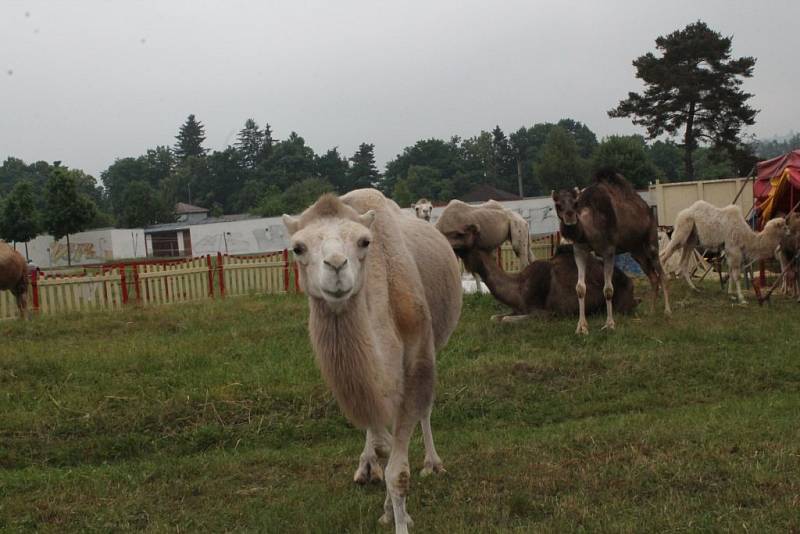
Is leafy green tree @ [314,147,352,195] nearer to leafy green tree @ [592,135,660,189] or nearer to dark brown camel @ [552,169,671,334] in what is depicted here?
leafy green tree @ [592,135,660,189]

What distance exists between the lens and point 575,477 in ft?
20.0

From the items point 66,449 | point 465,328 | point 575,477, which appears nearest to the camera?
point 575,477

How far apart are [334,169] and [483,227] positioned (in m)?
72.2

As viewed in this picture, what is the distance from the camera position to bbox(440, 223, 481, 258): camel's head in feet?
46.3

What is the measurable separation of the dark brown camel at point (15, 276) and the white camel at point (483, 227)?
8501mm

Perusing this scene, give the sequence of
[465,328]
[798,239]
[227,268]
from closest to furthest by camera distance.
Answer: [465,328], [798,239], [227,268]

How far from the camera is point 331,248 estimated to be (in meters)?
4.45

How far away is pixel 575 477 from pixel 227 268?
588 inches

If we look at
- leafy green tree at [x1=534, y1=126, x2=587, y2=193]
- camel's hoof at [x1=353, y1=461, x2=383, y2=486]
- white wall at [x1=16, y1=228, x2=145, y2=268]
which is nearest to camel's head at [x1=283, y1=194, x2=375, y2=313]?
camel's hoof at [x1=353, y1=461, x2=383, y2=486]

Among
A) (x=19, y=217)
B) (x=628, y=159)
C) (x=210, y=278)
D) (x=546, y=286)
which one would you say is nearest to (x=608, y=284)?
(x=546, y=286)

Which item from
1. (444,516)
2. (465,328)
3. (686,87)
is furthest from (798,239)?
(686,87)

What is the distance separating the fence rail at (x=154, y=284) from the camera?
17391mm

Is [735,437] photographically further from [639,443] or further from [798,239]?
[798,239]

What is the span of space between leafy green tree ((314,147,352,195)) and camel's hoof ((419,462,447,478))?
80.8 m
